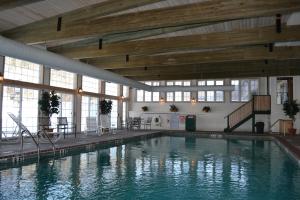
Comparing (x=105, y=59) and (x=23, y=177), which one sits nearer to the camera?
(x=23, y=177)

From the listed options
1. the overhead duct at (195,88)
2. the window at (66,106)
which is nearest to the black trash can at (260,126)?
the overhead duct at (195,88)

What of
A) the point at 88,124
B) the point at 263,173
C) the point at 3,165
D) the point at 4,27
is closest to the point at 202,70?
the point at 88,124

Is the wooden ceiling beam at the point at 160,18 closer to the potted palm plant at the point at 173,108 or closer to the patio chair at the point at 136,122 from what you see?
the patio chair at the point at 136,122

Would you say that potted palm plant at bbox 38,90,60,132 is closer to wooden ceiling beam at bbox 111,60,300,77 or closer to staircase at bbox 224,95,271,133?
wooden ceiling beam at bbox 111,60,300,77

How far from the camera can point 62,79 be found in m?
13.2

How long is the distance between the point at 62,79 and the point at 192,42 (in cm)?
780

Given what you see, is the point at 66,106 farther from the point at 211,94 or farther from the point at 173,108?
the point at 211,94

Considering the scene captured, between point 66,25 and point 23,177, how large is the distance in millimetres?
3251

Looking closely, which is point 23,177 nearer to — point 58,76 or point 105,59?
point 105,59

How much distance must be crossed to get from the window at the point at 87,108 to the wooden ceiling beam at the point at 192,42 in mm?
6226

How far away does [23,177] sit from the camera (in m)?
5.60

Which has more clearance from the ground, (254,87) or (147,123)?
(254,87)

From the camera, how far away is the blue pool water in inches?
182

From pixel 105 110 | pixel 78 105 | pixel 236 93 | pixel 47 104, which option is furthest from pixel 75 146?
pixel 236 93
